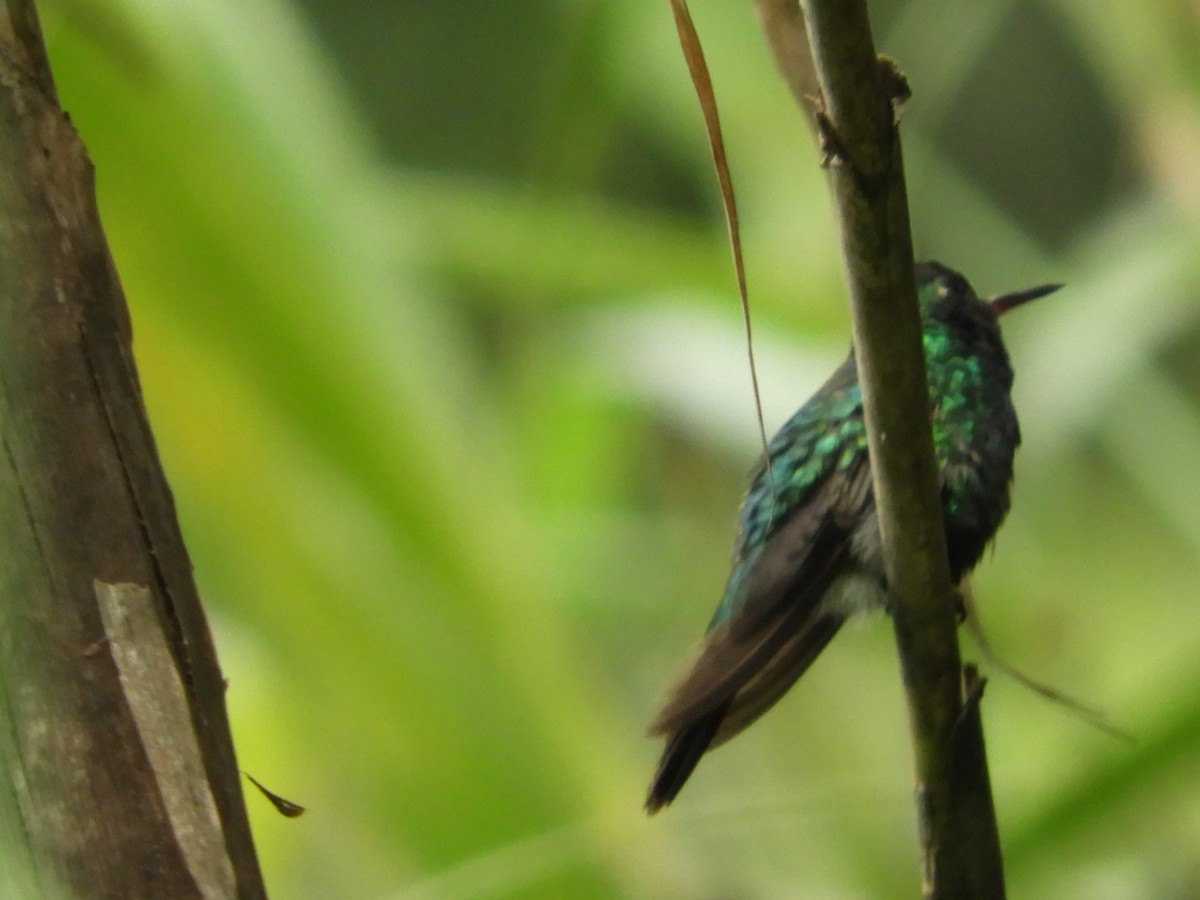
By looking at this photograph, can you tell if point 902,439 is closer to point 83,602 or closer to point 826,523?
point 83,602

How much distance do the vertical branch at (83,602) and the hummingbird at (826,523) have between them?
647 millimetres

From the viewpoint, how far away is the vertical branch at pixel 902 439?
72 cm

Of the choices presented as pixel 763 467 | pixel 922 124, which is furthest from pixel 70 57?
pixel 922 124

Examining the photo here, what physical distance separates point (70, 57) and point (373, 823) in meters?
0.96

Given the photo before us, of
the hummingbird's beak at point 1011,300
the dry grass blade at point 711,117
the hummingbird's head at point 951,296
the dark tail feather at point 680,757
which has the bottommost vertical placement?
the dark tail feather at point 680,757

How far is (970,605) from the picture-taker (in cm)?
136

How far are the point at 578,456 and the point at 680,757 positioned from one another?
1.72 feet

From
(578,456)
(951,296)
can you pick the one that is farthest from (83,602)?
(951,296)

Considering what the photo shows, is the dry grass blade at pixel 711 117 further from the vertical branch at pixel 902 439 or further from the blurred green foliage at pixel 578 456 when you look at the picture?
the blurred green foliage at pixel 578 456

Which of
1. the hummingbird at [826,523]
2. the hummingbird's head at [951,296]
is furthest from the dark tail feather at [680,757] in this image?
the hummingbird's head at [951,296]

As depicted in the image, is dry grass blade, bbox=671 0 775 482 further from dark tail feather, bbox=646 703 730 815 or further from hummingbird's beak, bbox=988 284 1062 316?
hummingbird's beak, bbox=988 284 1062 316

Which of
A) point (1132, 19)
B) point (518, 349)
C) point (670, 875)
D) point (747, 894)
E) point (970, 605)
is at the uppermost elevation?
point (1132, 19)

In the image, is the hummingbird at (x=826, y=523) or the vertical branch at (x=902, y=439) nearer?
the vertical branch at (x=902, y=439)

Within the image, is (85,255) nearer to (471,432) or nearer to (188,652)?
(188,652)
